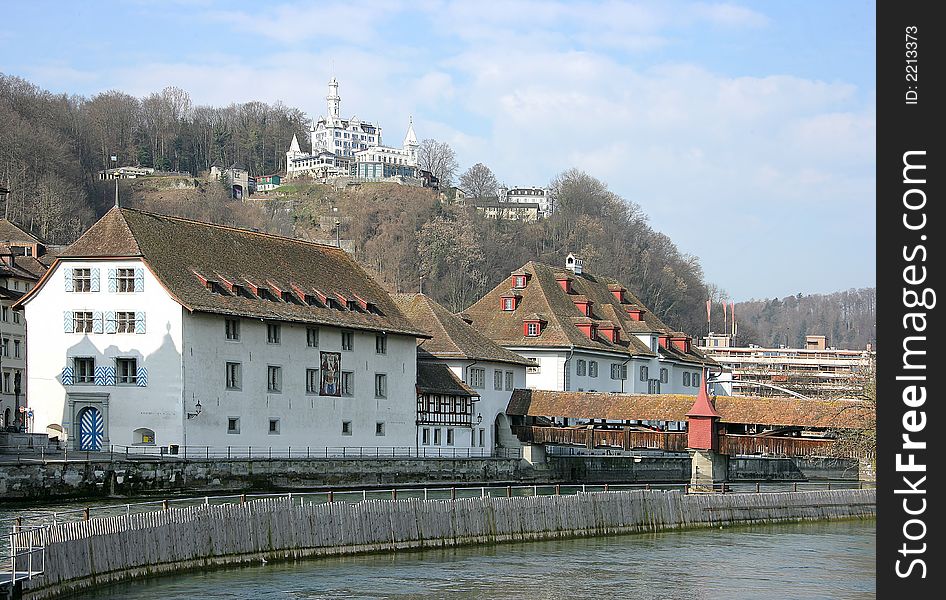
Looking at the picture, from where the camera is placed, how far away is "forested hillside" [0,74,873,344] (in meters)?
125

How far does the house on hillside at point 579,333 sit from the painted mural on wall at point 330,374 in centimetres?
1714

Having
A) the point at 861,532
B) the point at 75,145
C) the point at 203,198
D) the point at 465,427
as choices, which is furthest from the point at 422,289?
the point at 861,532

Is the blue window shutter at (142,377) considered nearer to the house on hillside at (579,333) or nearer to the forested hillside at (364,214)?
the house on hillside at (579,333)

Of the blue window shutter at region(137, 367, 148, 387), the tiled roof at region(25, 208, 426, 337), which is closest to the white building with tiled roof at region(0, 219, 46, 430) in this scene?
the tiled roof at region(25, 208, 426, 337)

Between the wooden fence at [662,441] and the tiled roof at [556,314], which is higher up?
the tiled roof at [556,314]

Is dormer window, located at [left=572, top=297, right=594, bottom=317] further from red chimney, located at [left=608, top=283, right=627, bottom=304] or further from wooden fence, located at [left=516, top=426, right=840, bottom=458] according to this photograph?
wooden fence, located at [left=516, top=426, right=840, bottom=458]

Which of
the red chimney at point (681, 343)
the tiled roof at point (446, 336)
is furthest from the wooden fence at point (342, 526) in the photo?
the red chimney at point (681, 343)

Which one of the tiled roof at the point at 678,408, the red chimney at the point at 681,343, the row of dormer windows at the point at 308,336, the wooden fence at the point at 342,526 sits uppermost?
the row of dormer windows at the point at 308,336

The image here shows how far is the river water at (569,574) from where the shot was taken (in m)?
30.4

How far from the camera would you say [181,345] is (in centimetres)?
5403

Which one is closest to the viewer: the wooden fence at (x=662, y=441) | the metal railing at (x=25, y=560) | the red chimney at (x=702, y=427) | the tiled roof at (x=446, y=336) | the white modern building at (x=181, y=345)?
the metal railing at (x=25, y=560)
